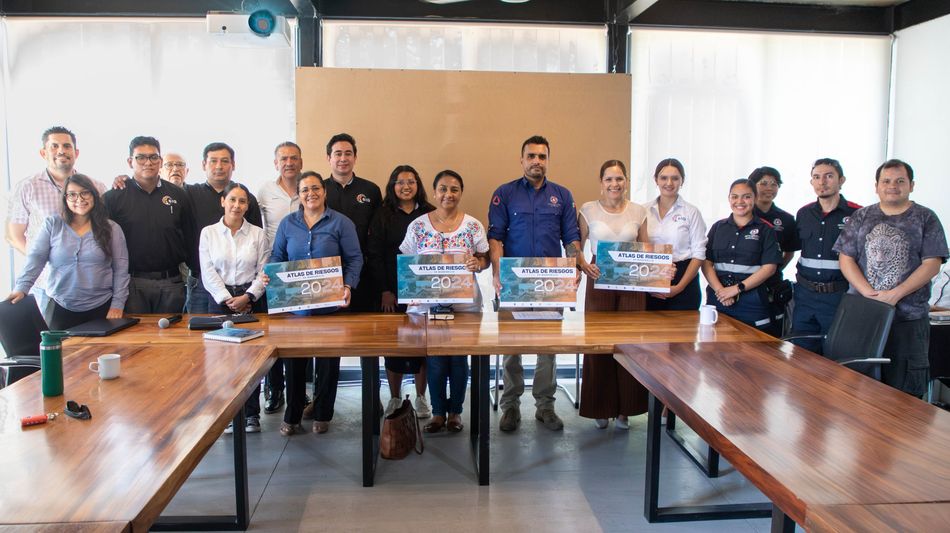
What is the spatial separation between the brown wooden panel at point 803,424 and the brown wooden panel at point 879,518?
0.03 meters

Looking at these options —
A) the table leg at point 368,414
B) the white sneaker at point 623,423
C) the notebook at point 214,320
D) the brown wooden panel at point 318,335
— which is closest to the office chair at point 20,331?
the brown wooden panel at point 318,335

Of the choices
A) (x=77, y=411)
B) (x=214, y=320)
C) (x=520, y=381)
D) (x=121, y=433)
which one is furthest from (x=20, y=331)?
(x=520, y=381)

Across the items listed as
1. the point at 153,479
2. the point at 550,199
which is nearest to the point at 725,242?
the point at 550,199

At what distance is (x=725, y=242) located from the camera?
376 centimetres

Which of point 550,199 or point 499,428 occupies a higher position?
point 550,199

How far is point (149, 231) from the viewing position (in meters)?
3.65

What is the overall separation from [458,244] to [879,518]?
8.25ft

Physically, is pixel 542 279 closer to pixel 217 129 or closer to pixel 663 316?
pixel 663 316

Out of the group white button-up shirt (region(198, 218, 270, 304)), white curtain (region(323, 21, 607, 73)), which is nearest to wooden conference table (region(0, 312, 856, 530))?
white button-up shirt (region(198, 218, 270, 304))

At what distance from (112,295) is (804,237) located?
4116 mm

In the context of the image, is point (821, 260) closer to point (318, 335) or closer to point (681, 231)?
point (681, 231)

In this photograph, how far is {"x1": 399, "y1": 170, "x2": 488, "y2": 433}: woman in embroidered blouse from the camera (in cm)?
352

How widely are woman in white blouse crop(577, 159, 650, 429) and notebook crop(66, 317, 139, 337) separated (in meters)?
2.46

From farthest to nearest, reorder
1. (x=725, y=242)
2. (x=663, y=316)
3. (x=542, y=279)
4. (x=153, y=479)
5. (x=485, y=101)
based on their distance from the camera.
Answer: (x=485, y=101) → (x=725, y=242) → (x=663, y=316) → (x=542, y=279) → (x=153, y=479)
